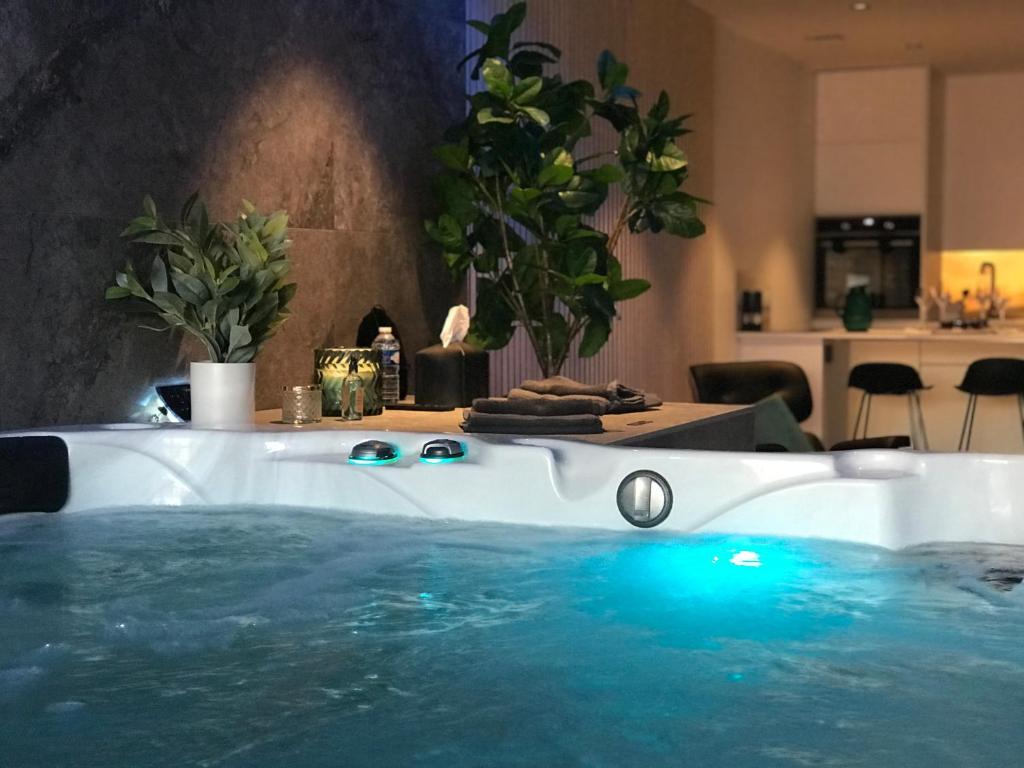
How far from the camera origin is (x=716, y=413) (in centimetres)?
362

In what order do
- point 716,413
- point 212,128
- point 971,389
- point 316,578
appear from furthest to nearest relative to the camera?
point 971,389, point 716,413, point 212,128, point 316,578

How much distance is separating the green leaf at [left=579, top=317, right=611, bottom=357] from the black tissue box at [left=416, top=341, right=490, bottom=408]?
1.65 feet

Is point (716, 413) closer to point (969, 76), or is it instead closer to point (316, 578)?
point (316, 578)

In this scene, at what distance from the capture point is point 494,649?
1.72 metres

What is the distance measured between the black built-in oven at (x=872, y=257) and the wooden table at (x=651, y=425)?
427 centimetres

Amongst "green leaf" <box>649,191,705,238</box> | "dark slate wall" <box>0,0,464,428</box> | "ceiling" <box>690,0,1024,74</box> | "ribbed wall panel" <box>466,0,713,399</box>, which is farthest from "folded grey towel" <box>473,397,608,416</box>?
"ceiling" <box>690,0,1024,74</box>

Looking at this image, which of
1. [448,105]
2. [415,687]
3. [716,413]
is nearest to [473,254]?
[448,105]

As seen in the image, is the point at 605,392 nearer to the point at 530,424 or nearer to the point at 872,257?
the point at 530,424

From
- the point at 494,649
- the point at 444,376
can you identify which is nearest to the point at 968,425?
the point at 444,376

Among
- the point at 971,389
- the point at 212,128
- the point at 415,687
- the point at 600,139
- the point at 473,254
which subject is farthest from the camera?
the point at 971,389

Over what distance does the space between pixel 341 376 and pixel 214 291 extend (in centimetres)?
47

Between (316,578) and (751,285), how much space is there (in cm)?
555

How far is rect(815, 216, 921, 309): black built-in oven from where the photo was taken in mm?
7801

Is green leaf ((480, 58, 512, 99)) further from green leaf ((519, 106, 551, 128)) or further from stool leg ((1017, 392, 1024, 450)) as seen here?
stool leg ((1017, 392, 1024, 450))
